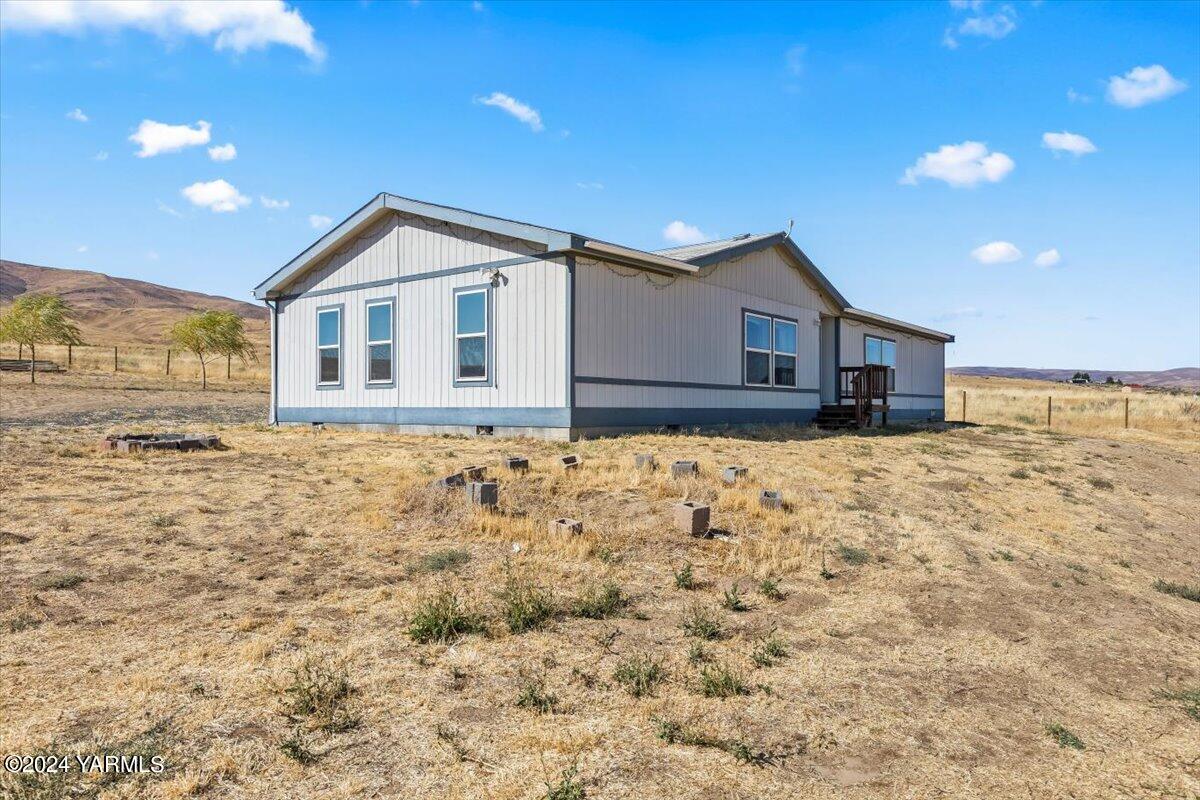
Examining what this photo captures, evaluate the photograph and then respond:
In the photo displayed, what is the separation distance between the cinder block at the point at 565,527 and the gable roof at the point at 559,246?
21.1 feet

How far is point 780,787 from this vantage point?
10.9 feet

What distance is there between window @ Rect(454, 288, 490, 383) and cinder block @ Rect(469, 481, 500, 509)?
651 cm

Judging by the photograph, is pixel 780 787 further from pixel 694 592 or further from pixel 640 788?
pixel 694 592

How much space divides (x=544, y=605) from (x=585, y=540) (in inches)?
62.5

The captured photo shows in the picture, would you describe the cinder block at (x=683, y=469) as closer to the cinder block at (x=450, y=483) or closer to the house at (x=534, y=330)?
the cinder block at (x=450, y=483)

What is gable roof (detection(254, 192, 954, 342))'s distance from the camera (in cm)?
1277

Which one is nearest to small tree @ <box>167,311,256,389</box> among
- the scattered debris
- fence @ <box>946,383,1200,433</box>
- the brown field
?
the scattered debris

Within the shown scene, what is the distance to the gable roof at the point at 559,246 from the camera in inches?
503

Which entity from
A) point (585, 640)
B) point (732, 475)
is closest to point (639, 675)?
point (585, 640)

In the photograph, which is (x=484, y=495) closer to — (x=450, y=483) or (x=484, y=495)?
(x=484, y=495)

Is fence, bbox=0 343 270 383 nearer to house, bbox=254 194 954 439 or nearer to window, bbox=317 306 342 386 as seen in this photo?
window, bbox=317 306 342 386

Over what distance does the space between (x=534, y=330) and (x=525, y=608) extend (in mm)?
8545

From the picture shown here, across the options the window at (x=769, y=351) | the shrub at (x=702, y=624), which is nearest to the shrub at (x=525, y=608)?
the shrub at (x=702, y=624)

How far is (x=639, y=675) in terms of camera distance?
167 inches
